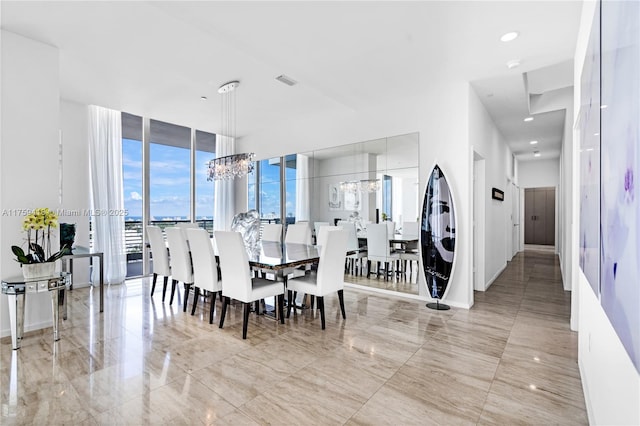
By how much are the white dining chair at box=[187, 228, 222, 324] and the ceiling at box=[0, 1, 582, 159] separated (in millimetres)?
1970

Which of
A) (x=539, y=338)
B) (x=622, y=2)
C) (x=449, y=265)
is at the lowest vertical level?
(x=539, y=338)

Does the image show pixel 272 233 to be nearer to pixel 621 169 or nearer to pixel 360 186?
pixel 360 186

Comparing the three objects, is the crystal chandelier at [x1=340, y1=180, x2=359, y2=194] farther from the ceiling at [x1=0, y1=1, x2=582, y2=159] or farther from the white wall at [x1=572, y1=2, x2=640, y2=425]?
the white wall at [x1=572, y1=2, x2=640, y2=425]

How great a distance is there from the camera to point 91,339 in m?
3.03

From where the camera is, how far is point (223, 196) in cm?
714

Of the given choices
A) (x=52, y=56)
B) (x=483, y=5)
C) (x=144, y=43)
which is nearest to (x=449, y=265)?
(x=483, y=5)

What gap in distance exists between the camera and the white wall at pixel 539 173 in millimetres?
9695

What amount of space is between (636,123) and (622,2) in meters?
0.44

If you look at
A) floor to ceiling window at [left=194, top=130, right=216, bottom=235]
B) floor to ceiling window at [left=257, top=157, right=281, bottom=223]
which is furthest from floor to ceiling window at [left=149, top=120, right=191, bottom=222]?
floor to ceiling window at [left=257, top=157, right=281, bottom=223]

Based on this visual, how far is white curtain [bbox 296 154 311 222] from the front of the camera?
5.96 m

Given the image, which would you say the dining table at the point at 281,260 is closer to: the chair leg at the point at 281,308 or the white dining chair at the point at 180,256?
the chair leg at the point at 281,308

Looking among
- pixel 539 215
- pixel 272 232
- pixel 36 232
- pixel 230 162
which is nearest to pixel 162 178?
pixel 230 162

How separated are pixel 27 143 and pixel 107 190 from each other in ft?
7.56

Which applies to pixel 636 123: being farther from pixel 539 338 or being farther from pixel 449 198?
pixel 449 198
